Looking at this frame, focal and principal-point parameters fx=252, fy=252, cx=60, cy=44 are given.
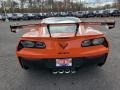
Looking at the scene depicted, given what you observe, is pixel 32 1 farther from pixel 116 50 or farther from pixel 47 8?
pixel 116 50

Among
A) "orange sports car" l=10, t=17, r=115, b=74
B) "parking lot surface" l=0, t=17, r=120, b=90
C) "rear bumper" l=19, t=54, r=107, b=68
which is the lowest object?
"parking lot surface" l=0, t=17, r=120, b=90

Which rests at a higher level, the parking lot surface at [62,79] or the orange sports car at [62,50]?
the orange sports car at [62,50]

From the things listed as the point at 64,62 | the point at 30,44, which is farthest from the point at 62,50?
the point at 30,44

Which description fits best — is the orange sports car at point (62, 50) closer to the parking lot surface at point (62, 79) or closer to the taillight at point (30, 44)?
the taillight at point (30, 44)

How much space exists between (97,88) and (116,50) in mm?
3700

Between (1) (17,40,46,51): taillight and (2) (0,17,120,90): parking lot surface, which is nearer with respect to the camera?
(2) (0,17,120,90): parking lot surface

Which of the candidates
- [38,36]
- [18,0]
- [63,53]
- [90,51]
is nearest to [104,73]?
[90,51]

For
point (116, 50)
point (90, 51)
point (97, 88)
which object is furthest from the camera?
point (116, 50)

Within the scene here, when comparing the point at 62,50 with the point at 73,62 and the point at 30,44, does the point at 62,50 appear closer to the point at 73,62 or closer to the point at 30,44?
the point at 73,62

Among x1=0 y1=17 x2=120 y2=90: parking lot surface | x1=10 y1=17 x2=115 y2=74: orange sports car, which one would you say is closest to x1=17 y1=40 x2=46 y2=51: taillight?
x1=10 y1=17 x2=115 y2=74: orange sports car

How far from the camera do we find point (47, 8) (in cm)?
8312

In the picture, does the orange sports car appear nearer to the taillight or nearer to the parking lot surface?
the taillight

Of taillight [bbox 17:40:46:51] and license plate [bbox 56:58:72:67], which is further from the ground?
taillight [bbox 17:40:46:51]

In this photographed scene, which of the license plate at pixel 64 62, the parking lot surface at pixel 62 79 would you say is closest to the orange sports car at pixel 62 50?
the license plate at pixel 64 62
